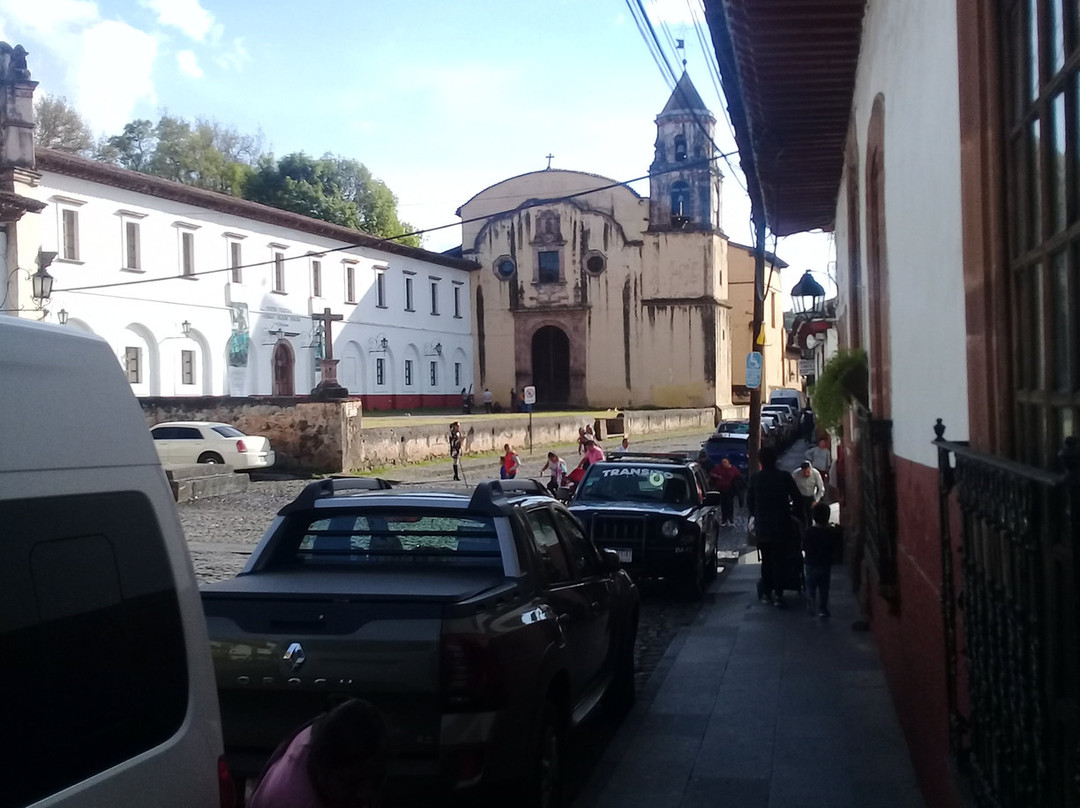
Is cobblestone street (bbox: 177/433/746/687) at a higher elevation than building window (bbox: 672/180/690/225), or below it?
below

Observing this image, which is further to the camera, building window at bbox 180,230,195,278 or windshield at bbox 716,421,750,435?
building window at bbox 180,230,195,278

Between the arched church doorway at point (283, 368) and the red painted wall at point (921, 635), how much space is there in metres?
39.9

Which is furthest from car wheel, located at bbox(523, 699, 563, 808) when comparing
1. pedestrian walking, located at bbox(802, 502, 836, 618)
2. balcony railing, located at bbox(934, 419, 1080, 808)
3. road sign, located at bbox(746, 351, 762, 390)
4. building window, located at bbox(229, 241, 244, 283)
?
building window, located at bbox(229, 241, 244, 283)

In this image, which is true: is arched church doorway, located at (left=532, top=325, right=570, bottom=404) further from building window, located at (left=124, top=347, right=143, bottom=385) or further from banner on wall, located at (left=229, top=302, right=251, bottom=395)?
building window, located at (left=124, top=347, right=143, bottom=385)

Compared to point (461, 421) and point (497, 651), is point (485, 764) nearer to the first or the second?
point (497, 651)

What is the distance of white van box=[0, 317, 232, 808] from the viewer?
A: 7.80 feet

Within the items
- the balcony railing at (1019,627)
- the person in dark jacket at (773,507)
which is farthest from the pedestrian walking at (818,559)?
the balcony railing at (1019,627)

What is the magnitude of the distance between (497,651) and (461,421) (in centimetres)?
3282

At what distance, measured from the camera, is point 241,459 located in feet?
96.3

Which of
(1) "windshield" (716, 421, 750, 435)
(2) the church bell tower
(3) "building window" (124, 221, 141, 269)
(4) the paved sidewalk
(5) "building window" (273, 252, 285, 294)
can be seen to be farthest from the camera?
(2) the church bell tower

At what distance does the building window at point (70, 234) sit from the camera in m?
34.8

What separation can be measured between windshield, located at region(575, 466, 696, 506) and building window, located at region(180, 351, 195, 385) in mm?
28307

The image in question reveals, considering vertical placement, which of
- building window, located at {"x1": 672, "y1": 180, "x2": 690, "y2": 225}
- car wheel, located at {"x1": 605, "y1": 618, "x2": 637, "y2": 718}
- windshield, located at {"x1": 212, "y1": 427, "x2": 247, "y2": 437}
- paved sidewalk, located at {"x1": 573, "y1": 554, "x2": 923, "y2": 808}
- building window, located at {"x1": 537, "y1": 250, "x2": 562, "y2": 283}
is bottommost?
paved sidewalk, located at {"x1": 573, "y1": 554, "x2": 923, "y2": 808}

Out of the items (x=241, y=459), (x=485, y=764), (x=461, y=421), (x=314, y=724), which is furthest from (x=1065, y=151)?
(x=461, y=421)
